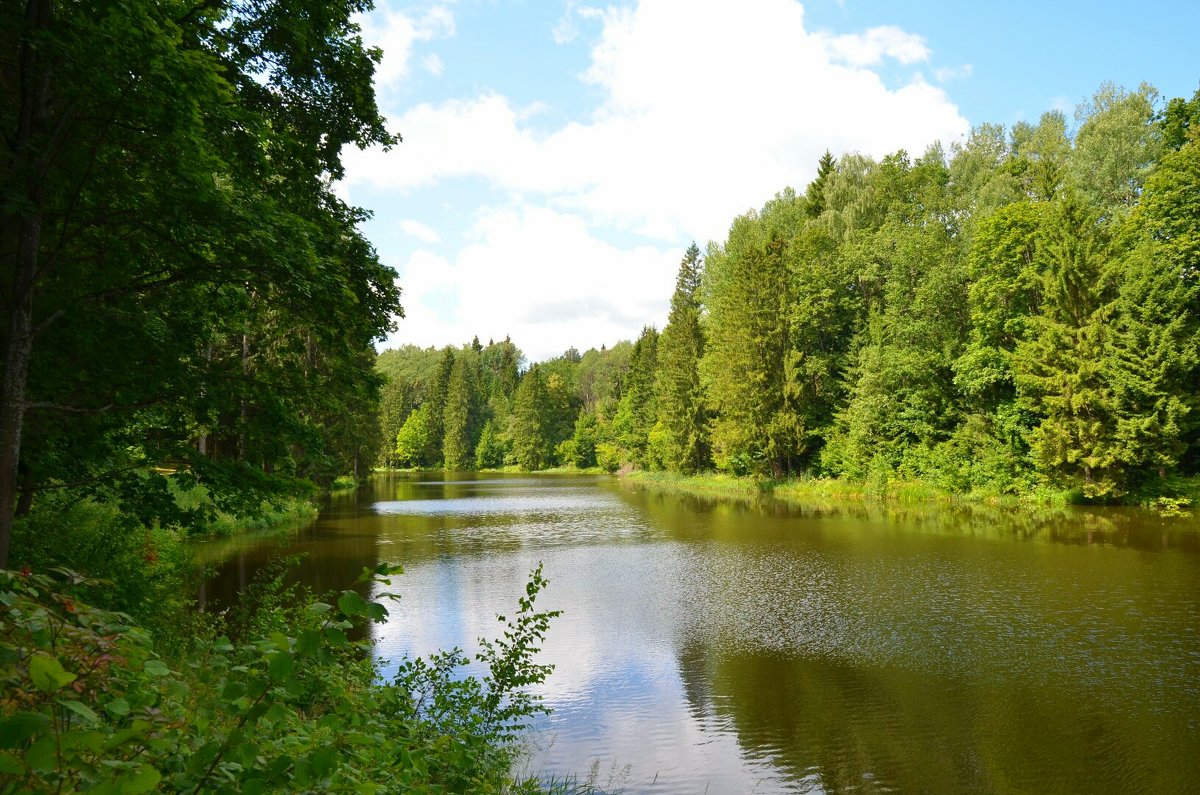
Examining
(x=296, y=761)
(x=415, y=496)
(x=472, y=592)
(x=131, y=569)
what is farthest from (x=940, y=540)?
(x=415, y=496)

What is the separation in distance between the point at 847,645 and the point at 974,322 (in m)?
24.7

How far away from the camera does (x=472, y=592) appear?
1549cm

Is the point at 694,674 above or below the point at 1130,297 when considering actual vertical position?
below

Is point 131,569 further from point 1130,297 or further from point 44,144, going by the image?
point 1130,297

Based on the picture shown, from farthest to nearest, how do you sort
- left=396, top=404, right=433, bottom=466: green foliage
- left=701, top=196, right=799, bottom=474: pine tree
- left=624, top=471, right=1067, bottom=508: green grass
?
left=396, top=404, right=433, bottom=466: green foliage
left=701, top=196, right=799, bottom=474: pine tree
left=624, top=471, right=1067, bottom=508: green grass

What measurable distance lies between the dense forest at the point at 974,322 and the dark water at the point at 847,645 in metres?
4.79

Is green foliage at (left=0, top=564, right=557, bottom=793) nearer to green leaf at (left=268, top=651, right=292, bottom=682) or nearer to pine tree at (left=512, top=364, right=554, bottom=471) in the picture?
green leaf at (left=268, top=651, right=292, bottom=682)

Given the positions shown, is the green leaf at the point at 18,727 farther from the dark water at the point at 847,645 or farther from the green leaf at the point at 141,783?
the dark water at the point at 847,645

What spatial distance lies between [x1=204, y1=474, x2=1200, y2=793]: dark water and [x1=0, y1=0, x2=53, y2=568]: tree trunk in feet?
18.6

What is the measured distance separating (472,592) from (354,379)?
8357mm

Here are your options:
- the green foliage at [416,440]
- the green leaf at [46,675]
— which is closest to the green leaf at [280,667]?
the green leaf at [46,675]

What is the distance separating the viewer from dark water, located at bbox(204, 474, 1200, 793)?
7387 mm

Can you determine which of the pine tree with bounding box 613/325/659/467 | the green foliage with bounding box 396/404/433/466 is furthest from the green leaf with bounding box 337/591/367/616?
the green foliage with bounding box 396/404/433/466

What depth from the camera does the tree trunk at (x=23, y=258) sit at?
523cm
